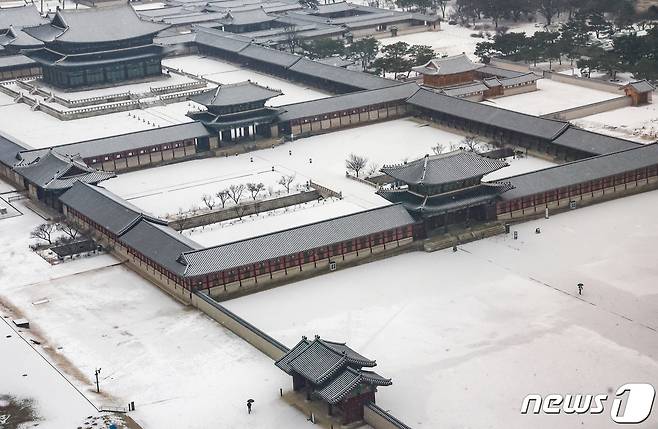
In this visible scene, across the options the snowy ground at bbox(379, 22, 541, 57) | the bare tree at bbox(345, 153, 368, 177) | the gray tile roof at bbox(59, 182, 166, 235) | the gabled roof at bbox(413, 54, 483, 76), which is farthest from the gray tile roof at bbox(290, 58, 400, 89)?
the gray tile roof at bbox(59, 182, 166, 235)

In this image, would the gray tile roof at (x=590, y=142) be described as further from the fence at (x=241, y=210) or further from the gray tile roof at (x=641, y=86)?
the fence at (x=241, y=210)

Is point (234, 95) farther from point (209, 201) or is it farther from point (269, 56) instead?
point (269, 56)

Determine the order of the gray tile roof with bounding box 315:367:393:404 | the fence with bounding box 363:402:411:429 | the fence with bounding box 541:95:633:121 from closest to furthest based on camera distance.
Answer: the fence with bounding box 363:402:411:429 < the gray tile roof with bounding box 315:367:393:404 < the fence with bounding box 541:95:633:121

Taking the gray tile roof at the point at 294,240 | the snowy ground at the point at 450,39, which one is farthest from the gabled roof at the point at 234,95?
the snowy ground at the point at 450,39

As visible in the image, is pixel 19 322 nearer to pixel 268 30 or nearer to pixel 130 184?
pixel 130 184

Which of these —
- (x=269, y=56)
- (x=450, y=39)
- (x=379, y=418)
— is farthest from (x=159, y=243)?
(x=450, y=39)

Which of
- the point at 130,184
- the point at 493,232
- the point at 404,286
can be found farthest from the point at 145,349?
the point at 130,184

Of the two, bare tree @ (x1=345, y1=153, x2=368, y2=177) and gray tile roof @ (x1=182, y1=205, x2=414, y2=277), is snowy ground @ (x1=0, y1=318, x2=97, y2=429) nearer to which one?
gray tile roof @ (x1=182, y1=205, x2=414, y2=277)
